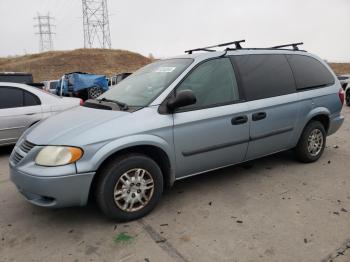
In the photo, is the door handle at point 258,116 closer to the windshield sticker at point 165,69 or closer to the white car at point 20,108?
the windshield sticker at point 165,69

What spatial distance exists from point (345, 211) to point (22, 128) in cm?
532

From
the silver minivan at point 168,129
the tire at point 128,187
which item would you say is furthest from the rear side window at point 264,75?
the tire at point 128,187

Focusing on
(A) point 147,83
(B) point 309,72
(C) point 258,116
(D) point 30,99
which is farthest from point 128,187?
(D) point 30,99

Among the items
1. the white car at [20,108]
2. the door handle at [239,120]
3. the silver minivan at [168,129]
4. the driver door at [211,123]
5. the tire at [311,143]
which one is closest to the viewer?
the silver minivan at [168,129]

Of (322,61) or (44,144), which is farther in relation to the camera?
(322,61)

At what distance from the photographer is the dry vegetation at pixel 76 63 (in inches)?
1538

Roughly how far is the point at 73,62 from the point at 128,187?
132ft

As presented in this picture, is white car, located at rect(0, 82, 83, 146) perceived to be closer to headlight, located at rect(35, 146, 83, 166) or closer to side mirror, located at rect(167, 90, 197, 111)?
headlight, located at rect(35, 146, 83, 166)

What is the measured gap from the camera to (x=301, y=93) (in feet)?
15.3

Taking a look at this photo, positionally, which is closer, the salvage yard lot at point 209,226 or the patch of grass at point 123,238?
the salvage yard lot at point 209,226

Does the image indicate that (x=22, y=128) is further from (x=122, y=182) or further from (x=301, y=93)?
(x=301, y=93)

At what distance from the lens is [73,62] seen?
1607 inches

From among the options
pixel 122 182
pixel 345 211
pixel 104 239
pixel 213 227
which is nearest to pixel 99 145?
pixel 122 182

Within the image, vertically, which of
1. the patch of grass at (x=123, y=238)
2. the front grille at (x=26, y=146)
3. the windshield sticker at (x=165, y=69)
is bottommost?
the patch of grass at (x=123, y=238)
